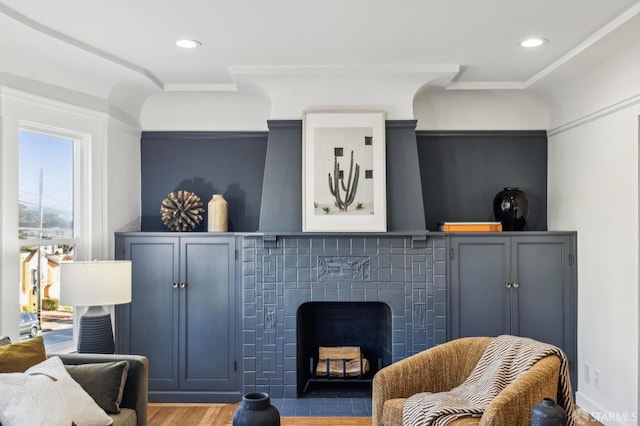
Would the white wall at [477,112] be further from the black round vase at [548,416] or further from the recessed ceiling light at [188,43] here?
the black round vase at [548,416]

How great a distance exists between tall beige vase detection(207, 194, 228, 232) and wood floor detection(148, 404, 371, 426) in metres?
1.37

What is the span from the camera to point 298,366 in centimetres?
422

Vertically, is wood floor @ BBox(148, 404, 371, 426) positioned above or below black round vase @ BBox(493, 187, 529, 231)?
below

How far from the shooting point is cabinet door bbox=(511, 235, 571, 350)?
4.20 metres

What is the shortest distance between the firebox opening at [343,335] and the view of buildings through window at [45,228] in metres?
1.87

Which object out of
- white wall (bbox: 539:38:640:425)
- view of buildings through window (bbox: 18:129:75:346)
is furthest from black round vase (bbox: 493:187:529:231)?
view of buildings through window (bbox: 18:129:75:346)

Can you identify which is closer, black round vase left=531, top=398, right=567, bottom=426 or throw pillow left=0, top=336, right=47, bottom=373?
black round vase left=531, top=398, right=567, bottom=426

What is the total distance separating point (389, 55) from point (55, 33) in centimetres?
210

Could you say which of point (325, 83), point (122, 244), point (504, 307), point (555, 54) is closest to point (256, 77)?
point (325, 83)

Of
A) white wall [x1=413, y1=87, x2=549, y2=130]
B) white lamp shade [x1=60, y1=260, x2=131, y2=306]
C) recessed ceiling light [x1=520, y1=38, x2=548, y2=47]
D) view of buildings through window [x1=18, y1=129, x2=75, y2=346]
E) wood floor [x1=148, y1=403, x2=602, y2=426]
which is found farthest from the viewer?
white wall [x1=413, y1=87, x2=549, y2=130]

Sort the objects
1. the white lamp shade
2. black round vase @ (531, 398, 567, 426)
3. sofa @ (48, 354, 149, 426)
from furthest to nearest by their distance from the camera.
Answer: the white lamp shade < sofa @ (48, 354, 149, 426) < black round vase @ (531, 398, 567, 426)

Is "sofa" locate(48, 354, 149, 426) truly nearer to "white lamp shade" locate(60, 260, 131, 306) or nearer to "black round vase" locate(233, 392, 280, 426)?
"white lamp shade" locate(60, 260, 131, 306)

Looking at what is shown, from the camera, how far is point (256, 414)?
2105 millimetres

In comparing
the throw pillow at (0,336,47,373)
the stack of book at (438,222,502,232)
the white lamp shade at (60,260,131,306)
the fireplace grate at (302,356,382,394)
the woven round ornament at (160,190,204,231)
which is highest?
the woven round ornament at (160,190,204,231)
